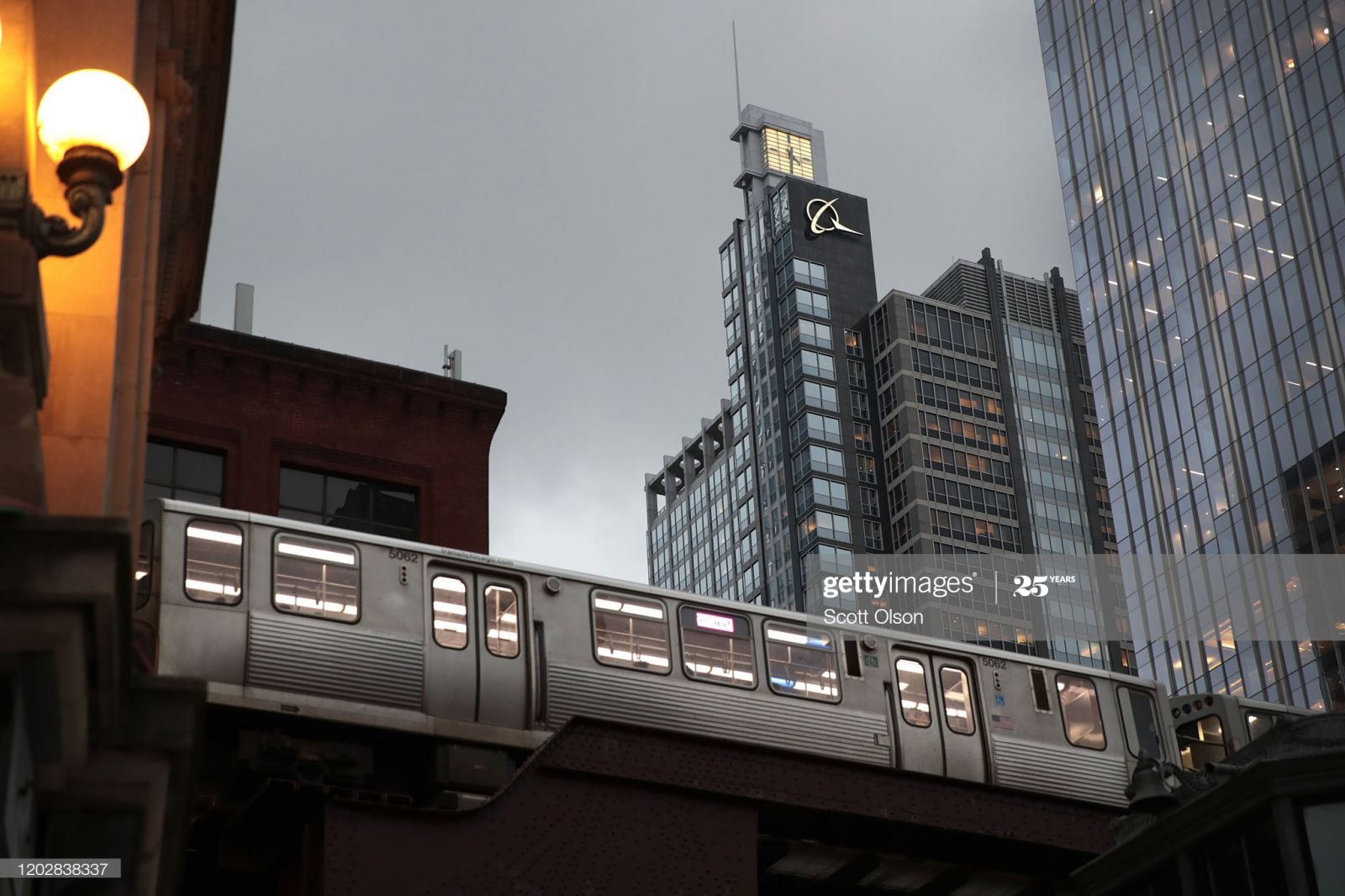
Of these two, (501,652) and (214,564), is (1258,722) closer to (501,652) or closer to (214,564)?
Result: (501,652)

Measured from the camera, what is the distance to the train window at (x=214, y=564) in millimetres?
23109

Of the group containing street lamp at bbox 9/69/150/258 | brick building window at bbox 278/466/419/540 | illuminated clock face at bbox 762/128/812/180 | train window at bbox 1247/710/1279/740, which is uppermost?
illuminated clock face at bbox 762/128/812/180

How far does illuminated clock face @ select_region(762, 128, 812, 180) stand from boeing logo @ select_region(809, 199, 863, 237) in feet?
59.1

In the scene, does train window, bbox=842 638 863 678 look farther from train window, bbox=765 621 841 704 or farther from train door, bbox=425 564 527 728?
train door, bbox=425 564 527 728

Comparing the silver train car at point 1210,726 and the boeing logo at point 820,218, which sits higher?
the boeing logo at point 820,218

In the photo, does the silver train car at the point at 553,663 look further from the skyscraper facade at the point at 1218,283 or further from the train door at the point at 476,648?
the skyscraper facade at the point at 1218,283

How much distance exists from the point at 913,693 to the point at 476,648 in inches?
302

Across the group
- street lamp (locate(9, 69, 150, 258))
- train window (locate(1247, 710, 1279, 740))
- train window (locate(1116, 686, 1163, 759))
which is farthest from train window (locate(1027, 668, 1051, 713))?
street lamp (locate(9, 69, 150, 258))

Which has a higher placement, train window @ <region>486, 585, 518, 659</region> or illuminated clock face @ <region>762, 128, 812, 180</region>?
illuminated clock face @ <region>762, 128, 812, 180</region>

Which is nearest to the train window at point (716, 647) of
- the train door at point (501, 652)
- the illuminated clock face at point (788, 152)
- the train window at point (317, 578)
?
the train door at point (501, 652)

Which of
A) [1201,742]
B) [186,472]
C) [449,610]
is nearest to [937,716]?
[1201,742]

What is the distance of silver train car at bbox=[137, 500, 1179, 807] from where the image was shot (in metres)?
23.2

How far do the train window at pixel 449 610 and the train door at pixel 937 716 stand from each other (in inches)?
294

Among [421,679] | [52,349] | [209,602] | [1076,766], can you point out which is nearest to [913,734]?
[1076,766]
